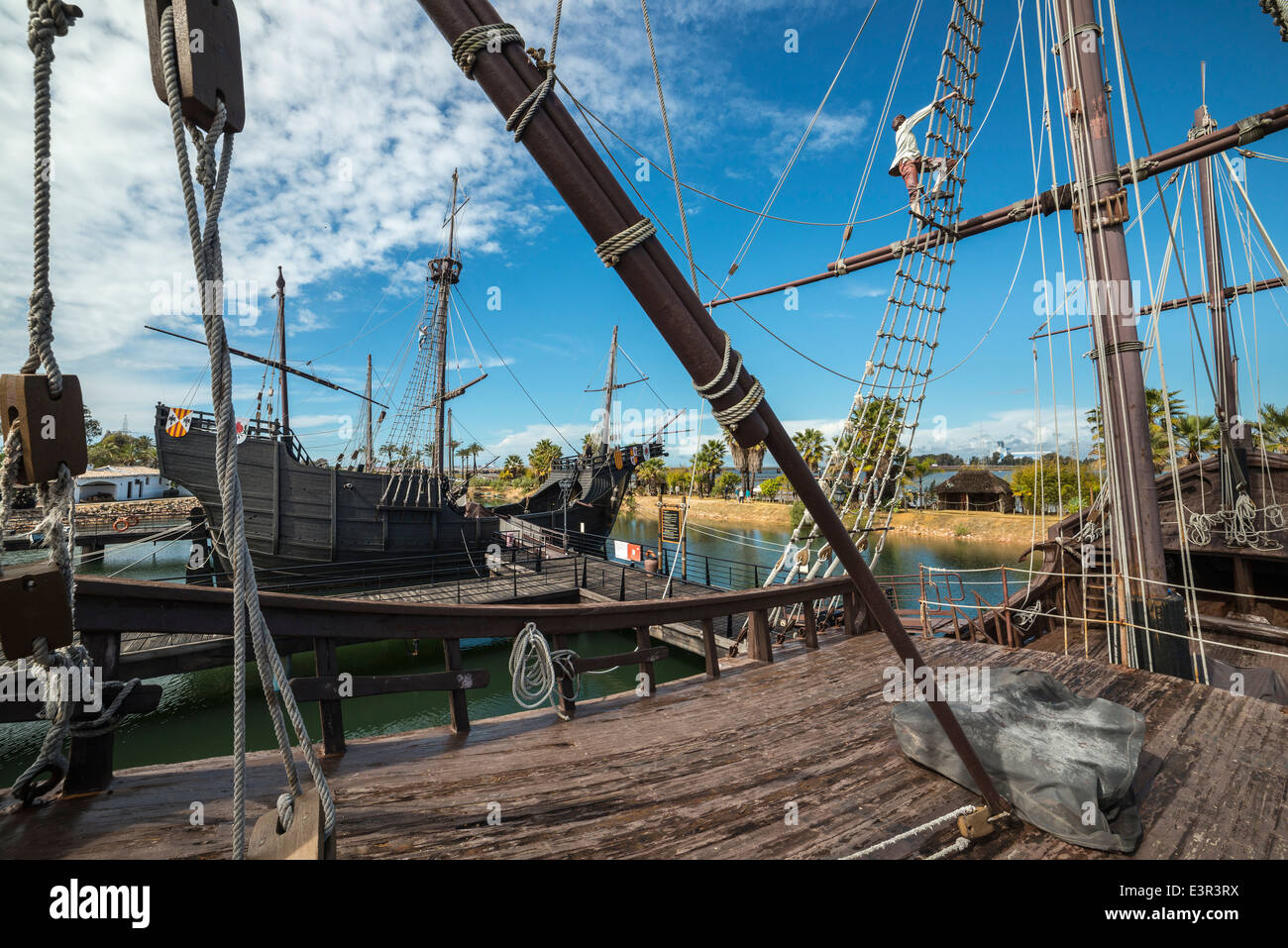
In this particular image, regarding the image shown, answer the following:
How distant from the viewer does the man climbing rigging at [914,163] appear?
8.02 m

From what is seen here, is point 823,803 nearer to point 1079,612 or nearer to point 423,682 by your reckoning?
point 423,682

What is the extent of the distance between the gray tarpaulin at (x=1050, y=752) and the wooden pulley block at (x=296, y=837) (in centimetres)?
283

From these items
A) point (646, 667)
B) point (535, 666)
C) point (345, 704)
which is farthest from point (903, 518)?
point (535, 666)

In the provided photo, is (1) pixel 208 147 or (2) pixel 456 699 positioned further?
(2) pixel 456 699

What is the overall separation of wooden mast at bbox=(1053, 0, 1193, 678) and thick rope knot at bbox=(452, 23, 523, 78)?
667 cm

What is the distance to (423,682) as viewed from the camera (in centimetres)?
287

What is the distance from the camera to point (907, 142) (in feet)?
27.6

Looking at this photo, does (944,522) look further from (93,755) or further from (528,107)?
(93,755)

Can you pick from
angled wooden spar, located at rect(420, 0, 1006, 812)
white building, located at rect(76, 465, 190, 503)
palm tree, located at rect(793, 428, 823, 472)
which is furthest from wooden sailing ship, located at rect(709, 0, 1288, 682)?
white building, located at rect(76, 465, 190, 503)

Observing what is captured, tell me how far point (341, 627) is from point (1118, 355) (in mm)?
7553

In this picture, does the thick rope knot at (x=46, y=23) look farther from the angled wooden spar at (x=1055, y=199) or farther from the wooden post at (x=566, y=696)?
the angled wooden spar at (x=1055, y=199)

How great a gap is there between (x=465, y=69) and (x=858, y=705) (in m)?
Result: 4.17
